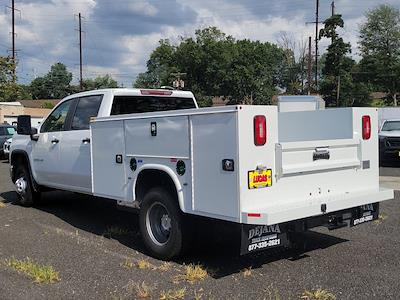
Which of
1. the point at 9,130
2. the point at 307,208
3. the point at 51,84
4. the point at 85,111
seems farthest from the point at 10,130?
the point at 51,84

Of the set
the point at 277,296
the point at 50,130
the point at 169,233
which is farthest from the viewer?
the point at 50,130

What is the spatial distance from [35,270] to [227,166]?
2.42 metres

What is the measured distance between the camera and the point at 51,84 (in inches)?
4604

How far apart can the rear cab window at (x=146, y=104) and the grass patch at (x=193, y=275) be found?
2916mm

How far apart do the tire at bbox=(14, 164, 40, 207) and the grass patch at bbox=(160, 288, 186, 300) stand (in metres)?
5.43

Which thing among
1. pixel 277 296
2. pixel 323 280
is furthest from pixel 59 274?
pixel 323 280

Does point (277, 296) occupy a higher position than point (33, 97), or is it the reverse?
point (33, 97)

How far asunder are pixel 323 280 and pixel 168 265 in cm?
171

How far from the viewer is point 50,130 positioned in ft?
28.8

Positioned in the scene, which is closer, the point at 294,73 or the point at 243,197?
the point at 243,197

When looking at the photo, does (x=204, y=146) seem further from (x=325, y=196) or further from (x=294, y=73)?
(x=294, y=73)

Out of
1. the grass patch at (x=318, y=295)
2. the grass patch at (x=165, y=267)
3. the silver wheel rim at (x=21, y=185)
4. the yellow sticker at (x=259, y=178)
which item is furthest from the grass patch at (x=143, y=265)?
the silver wheel rim at (x=21, y=185)

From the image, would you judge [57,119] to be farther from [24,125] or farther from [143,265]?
[143,265]

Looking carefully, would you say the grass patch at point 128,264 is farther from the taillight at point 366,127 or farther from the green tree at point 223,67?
the green tree at point 223,67
